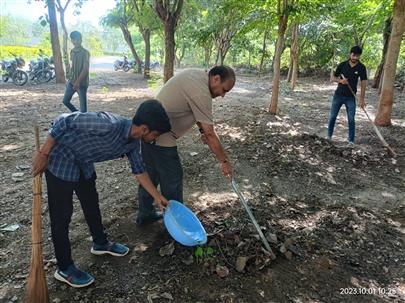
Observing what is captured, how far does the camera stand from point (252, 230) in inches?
130

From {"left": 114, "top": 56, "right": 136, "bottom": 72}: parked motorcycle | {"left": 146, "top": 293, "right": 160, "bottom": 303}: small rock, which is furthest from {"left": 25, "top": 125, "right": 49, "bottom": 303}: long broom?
{"left": 114, "top": 56, "right": 136, "bottom": 72}: parked motorcycle

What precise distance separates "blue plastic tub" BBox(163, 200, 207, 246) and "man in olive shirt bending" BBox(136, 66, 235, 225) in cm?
33

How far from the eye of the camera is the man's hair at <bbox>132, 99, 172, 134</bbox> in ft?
7.41

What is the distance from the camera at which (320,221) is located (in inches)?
145

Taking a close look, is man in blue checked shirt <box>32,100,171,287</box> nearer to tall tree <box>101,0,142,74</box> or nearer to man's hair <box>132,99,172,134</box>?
man's hair <box>132,99,172,134</box>

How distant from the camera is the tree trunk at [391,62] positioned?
6945 millimetres

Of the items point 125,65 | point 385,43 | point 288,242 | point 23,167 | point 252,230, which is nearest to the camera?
point 288,242

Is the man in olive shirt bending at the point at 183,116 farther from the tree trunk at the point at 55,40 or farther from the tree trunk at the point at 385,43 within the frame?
the tree trunk at the point at 385,43

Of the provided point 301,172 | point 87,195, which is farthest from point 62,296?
point 301,172

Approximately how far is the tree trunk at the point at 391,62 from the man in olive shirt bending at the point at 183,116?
6056 millimetres

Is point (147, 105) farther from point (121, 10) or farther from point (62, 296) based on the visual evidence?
point (121, 10)

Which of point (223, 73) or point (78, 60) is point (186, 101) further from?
point (78, 60)

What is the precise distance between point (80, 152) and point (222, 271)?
1458 mm

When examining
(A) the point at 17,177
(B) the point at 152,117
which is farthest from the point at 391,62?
(A) the point at 17,177
